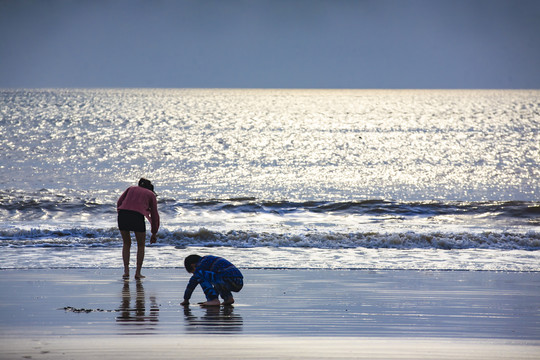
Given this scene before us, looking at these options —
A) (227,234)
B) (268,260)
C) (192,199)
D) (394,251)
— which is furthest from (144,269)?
(192,199)

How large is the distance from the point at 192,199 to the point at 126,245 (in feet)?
42.6

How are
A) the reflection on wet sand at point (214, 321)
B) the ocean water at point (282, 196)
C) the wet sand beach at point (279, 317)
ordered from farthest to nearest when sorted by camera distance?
1. the ocean water at point (282, 196)
2. the reflection on wet sand at point (214, 321)
3. the wet sand beach at point (279, 317)

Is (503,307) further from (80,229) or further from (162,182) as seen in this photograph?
(162,182)

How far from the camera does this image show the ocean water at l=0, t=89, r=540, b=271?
14.5 m

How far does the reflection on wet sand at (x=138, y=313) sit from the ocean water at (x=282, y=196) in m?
3.14

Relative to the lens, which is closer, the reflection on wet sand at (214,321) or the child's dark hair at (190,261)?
the reflection on wet sand at (214,321)

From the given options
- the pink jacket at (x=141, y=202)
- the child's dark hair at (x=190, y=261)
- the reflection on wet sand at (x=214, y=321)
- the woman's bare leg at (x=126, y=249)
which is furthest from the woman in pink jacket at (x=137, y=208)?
the reflection on wet sand at (x=214, y=321)

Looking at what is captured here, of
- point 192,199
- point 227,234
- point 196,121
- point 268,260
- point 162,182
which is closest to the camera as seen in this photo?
point 268,260

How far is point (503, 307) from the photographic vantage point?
8.88m

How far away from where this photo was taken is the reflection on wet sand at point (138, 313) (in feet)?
24.9

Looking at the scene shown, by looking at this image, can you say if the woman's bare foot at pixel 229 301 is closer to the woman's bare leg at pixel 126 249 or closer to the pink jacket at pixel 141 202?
the pink jacket at pixel 141 202

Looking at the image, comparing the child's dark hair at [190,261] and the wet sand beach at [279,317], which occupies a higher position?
the child's dark hair at [190,261]

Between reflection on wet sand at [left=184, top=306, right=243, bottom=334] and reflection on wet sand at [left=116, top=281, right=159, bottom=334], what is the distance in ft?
1.32

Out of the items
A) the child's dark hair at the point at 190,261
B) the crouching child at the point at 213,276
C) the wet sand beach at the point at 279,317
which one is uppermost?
the child's dark hair at the point at 190,261
